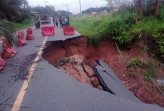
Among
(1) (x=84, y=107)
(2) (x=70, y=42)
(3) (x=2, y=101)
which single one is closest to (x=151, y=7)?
(2) (x=70, y=42)

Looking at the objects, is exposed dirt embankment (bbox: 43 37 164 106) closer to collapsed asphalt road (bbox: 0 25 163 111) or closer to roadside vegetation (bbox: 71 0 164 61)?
roadside vegetation (bbox: 71 0 164 61)

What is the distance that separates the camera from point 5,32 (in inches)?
205

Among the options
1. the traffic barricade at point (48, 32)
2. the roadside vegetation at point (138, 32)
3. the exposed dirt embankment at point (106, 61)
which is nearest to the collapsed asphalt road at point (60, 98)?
the exposed dirt embankment at point (106, 61)

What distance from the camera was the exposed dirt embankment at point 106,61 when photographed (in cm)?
520

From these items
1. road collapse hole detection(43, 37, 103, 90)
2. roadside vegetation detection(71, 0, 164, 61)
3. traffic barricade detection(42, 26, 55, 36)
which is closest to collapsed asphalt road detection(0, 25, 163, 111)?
road collapse hole detection(43, 37, 103, 90)

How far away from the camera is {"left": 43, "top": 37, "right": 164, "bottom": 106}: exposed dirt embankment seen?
5199 millimetres

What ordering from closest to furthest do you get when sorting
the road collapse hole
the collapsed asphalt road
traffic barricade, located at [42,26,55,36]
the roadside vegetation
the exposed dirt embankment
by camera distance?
1. the collapsed asphalt road
2. the exposed dirt embankment
3. the road collapse hole
4. the roadside vegetation
5. traffic barricade, located at [42,26,55,36]

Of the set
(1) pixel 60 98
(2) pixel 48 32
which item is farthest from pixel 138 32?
(2) pixel 48 32

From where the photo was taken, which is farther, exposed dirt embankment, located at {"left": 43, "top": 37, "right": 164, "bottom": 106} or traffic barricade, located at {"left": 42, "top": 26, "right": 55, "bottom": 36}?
traffic barricade, located at {"left": 42, "top": 26, "right": 55, "bottom": 36}

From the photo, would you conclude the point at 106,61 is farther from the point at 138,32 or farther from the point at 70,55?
the point at 138,32

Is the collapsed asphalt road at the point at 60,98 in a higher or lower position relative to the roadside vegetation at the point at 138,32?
lower

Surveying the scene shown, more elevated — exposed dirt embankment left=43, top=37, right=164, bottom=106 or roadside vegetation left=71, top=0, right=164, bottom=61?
roadside vegetation left=71, top=0, right=164, bottom=61

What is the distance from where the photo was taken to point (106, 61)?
8328mm

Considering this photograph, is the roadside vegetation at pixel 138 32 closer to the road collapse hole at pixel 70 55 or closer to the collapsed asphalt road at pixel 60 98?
the road collapse hole at pixel 70 55
